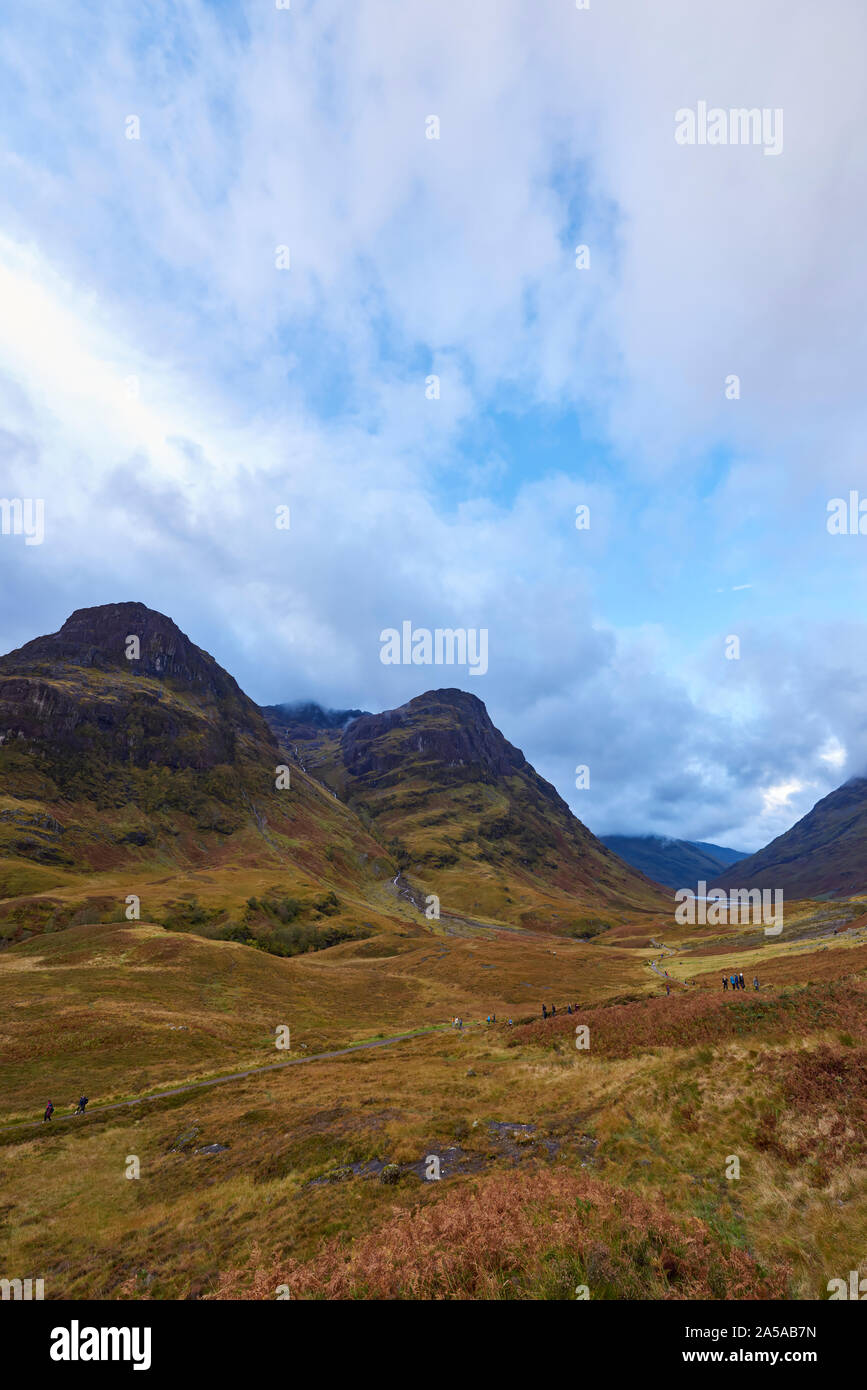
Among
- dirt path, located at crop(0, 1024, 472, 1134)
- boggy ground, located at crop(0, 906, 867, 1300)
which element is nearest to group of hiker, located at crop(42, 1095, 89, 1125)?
dirt path, located at crop(0, 1024, 472, 1134)

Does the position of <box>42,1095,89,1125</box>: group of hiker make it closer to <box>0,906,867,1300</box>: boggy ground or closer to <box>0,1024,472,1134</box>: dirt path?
<box>0,1024,472,1134</box>: dirt path

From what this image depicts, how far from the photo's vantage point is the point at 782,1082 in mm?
18094

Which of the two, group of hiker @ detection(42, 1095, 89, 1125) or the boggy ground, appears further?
group of hiker @ detection(42, 1095, 89, 1125)

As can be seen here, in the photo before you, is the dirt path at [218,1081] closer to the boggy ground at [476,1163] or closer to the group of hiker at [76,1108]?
the group of hiker at [76,1108]

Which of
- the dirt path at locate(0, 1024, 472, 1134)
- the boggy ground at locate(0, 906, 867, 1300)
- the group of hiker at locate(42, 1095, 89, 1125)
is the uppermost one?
the boggy ground at locate(0, 906, 867, 1300)

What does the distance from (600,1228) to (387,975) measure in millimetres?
85491

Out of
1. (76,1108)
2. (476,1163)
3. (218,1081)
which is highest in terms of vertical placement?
(476,1163)

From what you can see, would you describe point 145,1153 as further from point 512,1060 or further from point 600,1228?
point 600,1228

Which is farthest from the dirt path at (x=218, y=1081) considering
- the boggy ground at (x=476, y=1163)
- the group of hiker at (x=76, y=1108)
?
the boggy ground at (x=476, y=1163)

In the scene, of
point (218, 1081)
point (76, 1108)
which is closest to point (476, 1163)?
point (218, 1081)

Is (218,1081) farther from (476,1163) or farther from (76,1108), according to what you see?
(476,1163)

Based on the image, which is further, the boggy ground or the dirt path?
the dirt path

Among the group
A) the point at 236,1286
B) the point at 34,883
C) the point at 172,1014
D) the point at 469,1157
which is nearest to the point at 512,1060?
the point at 469,1157

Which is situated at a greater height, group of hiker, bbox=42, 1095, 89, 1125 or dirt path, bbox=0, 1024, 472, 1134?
group of hiker, bbox=42, 1095, 89, 1125
